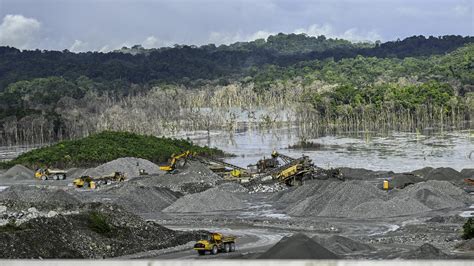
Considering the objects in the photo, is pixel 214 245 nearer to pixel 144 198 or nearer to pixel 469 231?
pixel 469 231

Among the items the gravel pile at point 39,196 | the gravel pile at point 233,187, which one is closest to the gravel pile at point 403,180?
the gravel pile at point 233,187

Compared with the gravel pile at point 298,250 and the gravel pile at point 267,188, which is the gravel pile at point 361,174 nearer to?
the gravel pile at point 267,188

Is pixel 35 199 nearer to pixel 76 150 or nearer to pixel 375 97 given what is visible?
pixel 76 150

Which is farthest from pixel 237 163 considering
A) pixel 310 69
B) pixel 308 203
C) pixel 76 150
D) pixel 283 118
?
pixel 310 69

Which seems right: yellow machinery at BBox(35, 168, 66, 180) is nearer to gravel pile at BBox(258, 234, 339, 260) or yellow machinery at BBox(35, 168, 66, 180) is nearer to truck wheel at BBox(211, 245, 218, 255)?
truck wheel at BBox(211, 245, 218, 255)

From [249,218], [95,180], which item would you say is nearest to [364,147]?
[95,180]

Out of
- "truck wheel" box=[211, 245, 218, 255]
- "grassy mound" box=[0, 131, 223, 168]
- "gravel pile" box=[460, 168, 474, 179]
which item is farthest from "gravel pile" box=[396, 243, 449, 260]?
"grassy mound" box=[0, 131, 223, 168]
